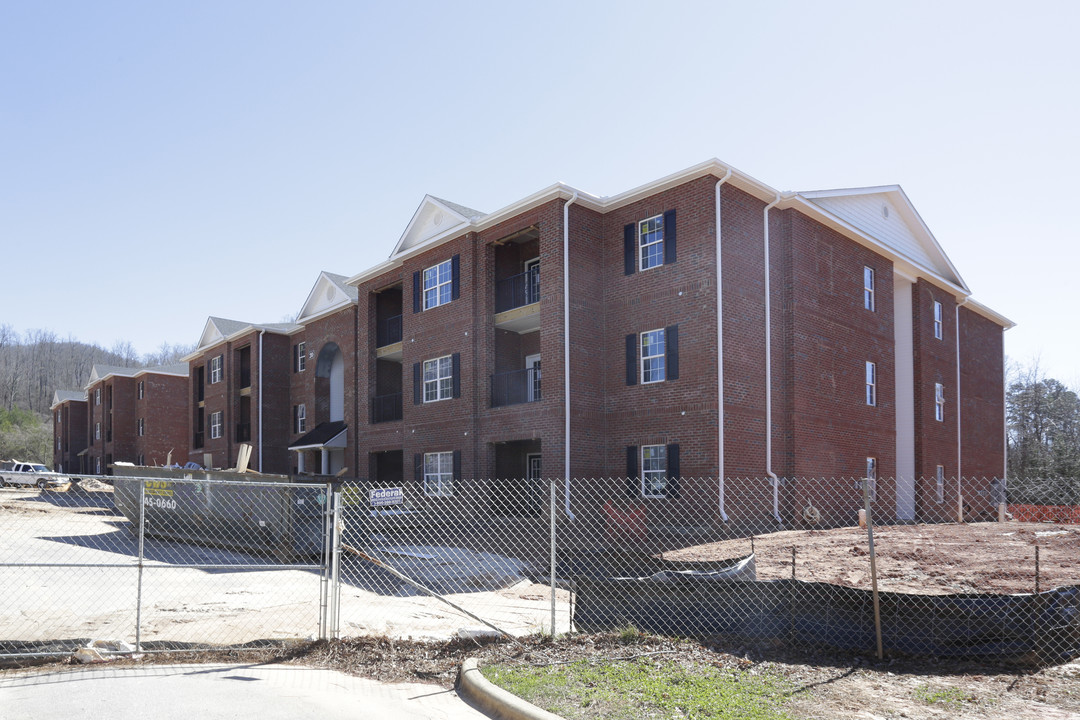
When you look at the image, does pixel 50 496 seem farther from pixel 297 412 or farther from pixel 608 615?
pixel 608 615

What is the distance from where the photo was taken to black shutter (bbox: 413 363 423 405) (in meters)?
26.8

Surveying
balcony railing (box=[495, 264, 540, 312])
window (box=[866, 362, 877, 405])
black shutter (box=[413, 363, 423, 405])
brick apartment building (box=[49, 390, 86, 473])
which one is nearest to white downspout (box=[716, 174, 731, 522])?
balcony railing (box=[495, 264, 540, 312])

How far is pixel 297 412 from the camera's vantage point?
123ft

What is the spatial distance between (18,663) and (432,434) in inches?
714

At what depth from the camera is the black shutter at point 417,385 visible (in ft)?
87.9

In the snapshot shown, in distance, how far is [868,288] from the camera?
25.5 metres

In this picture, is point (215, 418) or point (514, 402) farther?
point (215, 418)

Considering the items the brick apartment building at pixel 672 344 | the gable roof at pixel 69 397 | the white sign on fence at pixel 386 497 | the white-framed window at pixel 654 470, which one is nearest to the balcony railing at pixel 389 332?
the brick apartment building at pixel 672 344

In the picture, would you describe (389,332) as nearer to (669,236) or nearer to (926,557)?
(669,236)

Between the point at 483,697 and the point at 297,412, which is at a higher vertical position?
the point at 297,412

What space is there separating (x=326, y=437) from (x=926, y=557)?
2356 centimetres

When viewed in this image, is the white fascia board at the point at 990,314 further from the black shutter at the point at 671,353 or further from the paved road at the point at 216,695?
the paved road at the point at 216,695

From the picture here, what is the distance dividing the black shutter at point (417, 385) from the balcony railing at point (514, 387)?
3561 millimetres

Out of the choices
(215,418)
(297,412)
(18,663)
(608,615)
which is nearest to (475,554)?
(608,615)
